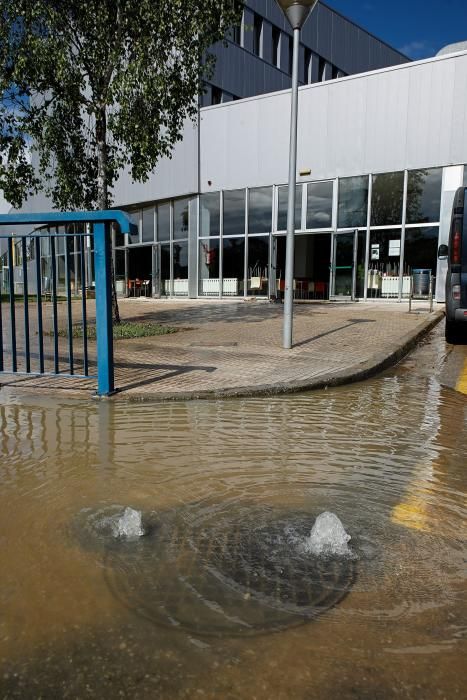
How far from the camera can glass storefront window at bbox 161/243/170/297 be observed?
2511 cm

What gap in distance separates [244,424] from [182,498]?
172cm

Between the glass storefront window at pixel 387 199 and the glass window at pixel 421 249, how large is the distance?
72 cm

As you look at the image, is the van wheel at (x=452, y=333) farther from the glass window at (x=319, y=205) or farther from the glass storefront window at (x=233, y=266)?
the glass storefront window at (x=233, y=266)

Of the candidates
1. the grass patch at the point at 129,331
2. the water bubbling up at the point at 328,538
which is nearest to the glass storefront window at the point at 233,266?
the grass patch at the point at 129,331

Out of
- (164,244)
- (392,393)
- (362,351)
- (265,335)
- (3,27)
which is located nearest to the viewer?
(392,393)

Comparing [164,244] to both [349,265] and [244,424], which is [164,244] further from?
[244,424]

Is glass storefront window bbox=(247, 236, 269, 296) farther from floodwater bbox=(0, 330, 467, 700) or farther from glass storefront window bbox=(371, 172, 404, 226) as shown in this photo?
floodwater bbox=(0, 330, 467, 700)

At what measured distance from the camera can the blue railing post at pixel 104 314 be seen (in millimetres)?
5441

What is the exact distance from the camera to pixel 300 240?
21547 millimetres

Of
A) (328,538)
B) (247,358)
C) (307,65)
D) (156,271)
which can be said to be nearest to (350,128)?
(156,271)

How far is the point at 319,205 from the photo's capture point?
2009cm

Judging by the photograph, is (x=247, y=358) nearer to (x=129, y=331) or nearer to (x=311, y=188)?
(x=129, y=331)

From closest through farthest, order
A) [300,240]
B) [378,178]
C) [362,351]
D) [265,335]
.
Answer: [362,351]
[265,335]
[378,178]
[300,240]

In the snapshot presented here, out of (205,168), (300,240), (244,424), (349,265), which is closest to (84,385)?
(244,424)
